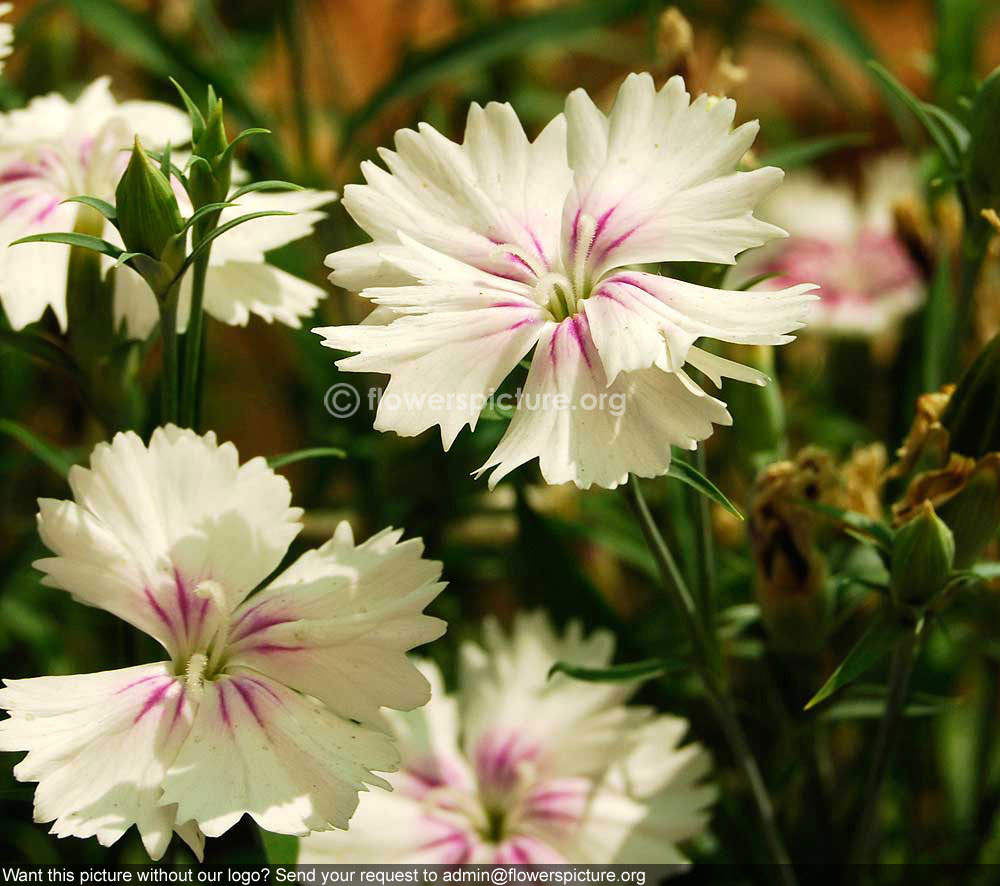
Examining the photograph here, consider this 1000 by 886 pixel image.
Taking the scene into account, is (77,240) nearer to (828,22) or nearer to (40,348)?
(40,348)

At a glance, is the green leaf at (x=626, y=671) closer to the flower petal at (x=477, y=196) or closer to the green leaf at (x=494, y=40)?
the flower petal at (x=477, y=196)

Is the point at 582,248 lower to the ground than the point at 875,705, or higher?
higher

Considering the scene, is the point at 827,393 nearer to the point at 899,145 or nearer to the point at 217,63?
the point at 217,63

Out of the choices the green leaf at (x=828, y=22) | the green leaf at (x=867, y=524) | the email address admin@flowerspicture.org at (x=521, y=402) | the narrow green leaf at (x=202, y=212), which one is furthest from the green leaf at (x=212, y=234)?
the green leaf at (x=828, y=22)

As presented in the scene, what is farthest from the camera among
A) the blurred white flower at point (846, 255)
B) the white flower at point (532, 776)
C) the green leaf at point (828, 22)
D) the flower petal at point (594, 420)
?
the blurred white flower at point (846, 255)

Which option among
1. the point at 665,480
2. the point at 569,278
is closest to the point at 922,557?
the point at 569,278

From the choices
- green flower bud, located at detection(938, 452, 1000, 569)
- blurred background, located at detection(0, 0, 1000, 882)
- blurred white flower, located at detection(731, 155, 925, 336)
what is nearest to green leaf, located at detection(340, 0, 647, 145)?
blurred background, located at detection(0, 0, 1000, 882)

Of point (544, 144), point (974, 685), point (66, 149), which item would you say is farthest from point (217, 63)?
point (974, 685)
